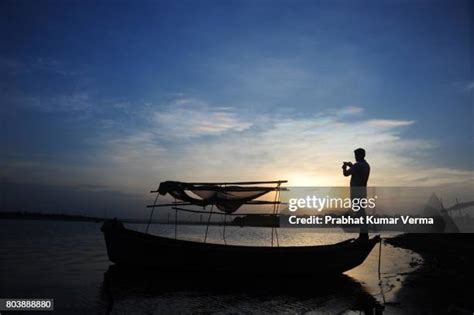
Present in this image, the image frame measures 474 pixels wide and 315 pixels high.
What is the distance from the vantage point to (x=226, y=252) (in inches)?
502

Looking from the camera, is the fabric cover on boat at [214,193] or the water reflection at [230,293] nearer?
the water reflection at [230,293]

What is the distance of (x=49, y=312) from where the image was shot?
877cm

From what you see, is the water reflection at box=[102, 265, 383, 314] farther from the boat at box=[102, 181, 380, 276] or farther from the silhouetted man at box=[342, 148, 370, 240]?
the silhouetted man at box=[342, 148, 370, 240]

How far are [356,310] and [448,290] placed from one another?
4142 millimetres

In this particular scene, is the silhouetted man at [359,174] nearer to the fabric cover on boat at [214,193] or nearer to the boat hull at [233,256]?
the boat hull at [233,256]

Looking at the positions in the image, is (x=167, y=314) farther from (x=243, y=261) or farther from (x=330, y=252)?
(x=330, y=252)

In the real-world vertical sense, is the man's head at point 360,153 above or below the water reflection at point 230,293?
above

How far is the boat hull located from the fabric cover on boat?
1.69 metres

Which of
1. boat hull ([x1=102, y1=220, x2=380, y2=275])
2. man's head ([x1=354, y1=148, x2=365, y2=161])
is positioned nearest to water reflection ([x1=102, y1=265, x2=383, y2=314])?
boat hull ([x1=102, y1=220, x2=380, y2=275])

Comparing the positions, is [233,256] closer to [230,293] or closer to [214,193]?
[230,293]

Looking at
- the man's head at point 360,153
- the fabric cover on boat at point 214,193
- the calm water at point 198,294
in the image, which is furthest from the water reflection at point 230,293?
the man's head at point 360,153

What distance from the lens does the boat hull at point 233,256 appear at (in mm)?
12797

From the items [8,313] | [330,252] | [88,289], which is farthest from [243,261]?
[8,313]

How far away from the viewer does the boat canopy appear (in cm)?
1311
